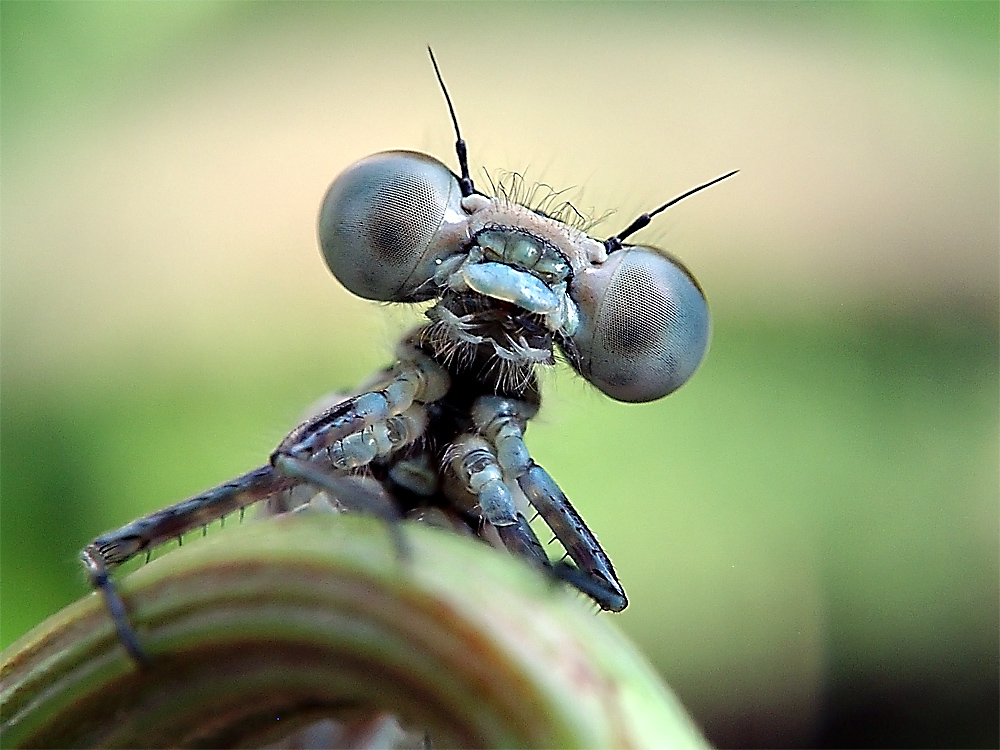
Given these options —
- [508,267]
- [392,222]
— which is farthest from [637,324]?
[392,222]

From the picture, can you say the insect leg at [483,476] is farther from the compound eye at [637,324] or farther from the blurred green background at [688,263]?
the blurred green background at [688,263]

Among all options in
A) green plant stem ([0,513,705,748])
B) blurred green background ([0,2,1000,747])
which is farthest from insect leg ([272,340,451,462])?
blurred green background ([0,2,1000,747])

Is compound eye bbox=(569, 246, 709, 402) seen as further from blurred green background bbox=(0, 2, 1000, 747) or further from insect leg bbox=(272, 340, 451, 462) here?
blurred green background bbox=(0, 2, 1000, 747)

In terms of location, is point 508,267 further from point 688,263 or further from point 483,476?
point 688,263

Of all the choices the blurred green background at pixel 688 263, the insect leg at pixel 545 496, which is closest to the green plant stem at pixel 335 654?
the insect leg at pixel 545 496

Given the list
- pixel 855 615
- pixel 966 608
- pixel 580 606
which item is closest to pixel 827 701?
pixel 855 615

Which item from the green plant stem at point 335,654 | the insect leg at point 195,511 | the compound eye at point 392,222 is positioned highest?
the compound eye at point 392,222
